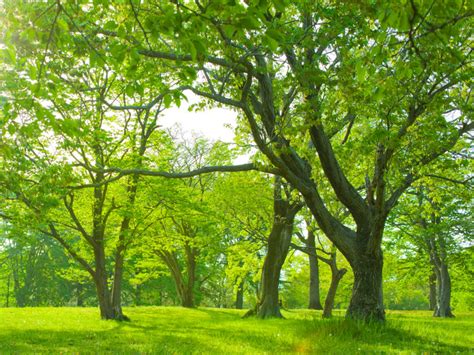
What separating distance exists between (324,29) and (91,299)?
55.2 m

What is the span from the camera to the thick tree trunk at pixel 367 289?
12156 mm

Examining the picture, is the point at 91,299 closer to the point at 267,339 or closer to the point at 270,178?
the point at 270,178

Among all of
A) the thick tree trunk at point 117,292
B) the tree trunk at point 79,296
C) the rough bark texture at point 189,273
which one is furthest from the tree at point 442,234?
the tree trunk at point 79,296

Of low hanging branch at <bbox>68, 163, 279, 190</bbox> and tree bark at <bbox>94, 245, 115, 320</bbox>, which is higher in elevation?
low hanging branch at <bbox>68, 163, 279, 190</bbox>

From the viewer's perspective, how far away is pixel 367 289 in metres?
12.3

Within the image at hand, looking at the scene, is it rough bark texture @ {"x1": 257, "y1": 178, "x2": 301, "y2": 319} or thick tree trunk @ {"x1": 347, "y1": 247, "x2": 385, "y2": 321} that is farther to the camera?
rough bark texture @ {"x1": 257, "y1": 178, "x2": 301, "y2": 319}

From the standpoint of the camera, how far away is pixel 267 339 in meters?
10.9

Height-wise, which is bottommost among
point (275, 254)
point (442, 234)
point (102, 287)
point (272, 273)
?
point (102, 287)

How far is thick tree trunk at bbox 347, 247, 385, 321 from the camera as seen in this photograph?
12156 millimetres

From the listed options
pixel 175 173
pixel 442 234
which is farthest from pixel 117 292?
pixel 442 234

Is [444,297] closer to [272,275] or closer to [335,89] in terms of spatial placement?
[272,275]

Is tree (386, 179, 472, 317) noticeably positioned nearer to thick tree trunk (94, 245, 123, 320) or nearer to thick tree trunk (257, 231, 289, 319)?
thick tree trunk (257, 231, 289, 319)

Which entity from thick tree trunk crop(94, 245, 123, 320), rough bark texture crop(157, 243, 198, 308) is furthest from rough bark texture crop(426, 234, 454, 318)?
thick tree trunk crop(94, 245, 123, 320)

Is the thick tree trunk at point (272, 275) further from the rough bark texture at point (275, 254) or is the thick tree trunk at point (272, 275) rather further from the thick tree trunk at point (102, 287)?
the thick tree trunk at point (102, 287)
